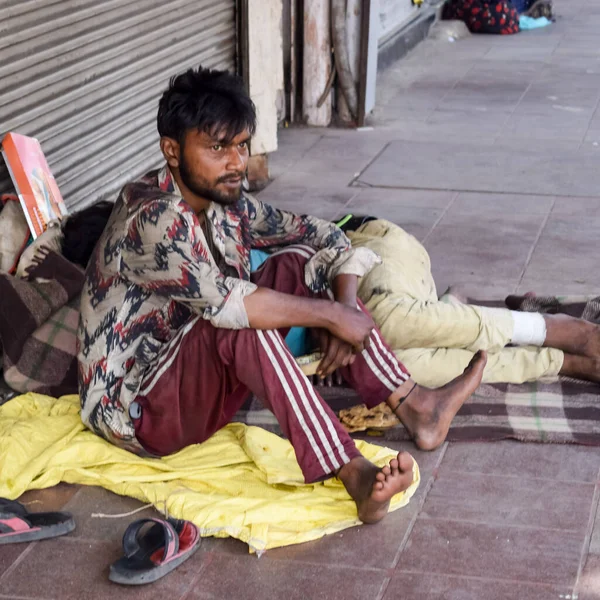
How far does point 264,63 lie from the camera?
5617 millimetres

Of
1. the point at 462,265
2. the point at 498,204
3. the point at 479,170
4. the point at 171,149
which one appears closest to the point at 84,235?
the point at 171,149

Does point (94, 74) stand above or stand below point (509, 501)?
above

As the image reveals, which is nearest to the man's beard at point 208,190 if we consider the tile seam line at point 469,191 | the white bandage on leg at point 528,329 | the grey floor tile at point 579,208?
the white bandage on leg at point 528,329

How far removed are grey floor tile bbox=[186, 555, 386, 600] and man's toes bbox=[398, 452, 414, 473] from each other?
0.86 ft

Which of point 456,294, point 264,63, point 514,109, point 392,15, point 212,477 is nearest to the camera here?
point 212,477

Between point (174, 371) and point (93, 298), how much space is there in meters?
0.34

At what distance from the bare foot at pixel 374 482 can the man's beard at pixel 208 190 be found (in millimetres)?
825

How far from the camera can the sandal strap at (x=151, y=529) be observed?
8.11 ft

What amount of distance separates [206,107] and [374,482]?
1.10 meters

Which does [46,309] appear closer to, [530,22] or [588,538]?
[588,538]

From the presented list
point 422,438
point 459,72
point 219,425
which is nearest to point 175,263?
point 219,425

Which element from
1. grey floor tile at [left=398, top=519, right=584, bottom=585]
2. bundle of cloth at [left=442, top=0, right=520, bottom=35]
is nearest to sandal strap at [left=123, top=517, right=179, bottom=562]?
grey floor tile at [left=398, top=519, right=584, bottom=585]

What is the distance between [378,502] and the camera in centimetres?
254

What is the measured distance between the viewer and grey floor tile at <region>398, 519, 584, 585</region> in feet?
8.02
